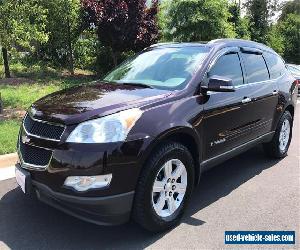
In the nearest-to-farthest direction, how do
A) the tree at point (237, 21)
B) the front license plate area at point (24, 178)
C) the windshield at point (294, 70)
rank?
the front license plate area at point (24, 178) < the windshield at point (294, 70) < the tree at point (237, 21)

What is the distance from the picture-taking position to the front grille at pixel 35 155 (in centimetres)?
378

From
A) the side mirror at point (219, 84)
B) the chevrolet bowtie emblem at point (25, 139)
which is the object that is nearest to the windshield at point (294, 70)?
the side mirror at point (219, 84)

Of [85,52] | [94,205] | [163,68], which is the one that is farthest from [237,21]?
[94,205]

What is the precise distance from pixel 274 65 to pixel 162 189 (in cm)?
332

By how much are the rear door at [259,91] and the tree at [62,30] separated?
1068 centimetres

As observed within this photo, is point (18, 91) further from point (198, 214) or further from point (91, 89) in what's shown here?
point (198, 214)

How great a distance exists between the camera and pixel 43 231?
4.16 metres

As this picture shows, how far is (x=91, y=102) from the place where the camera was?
4.12 m

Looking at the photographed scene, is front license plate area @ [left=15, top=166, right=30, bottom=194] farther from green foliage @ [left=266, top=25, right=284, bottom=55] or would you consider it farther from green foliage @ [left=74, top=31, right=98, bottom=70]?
green foliage @ [left=266, top=25, right=284, bottom=55]

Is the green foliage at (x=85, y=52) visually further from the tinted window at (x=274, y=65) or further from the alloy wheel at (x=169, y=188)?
the alloy wheel at (x=169, y=188)

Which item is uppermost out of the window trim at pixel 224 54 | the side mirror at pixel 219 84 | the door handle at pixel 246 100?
the window trim at pixel 224 54

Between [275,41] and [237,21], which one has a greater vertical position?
[237,21]

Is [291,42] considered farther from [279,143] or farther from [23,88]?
[279,143]

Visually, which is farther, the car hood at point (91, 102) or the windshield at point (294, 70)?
the windshield at point (294, 70)
